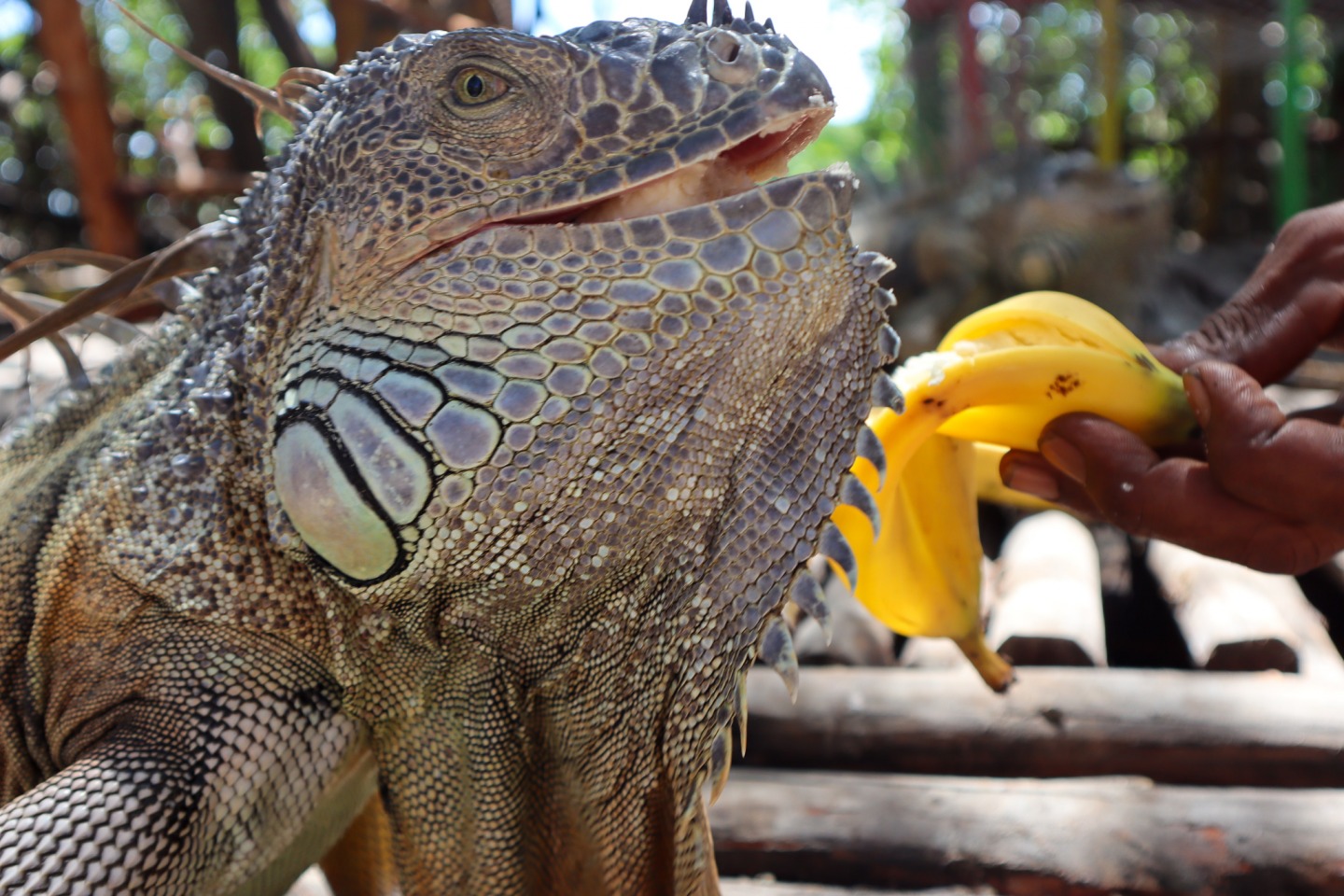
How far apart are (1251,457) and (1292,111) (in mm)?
7927

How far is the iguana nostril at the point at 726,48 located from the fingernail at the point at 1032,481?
1.31 metres

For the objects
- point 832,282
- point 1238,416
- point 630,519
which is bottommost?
point 1238,416

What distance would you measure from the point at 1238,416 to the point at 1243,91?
48.8 ft

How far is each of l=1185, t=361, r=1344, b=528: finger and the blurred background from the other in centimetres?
411

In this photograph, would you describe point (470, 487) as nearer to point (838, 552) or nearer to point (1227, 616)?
point (838, 552)

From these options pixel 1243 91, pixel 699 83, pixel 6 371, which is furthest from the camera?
pixel 1243 91

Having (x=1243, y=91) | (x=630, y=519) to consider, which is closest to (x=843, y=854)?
(x=630, y=519)

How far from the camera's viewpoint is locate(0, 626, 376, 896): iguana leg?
1479 millimetres

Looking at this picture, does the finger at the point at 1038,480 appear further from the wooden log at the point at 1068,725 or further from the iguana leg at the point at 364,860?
the iguana leg at the point at 364,860

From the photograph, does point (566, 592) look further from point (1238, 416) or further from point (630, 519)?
point (1238, 416)

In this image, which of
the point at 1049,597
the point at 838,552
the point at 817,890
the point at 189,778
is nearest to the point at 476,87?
the point at 838,552

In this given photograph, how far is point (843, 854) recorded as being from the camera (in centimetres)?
244

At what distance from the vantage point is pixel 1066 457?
224 centimetres

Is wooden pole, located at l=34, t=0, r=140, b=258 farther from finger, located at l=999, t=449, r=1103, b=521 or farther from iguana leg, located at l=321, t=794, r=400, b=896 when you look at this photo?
finger, located at l=999, t=449, r=1103, b=521
